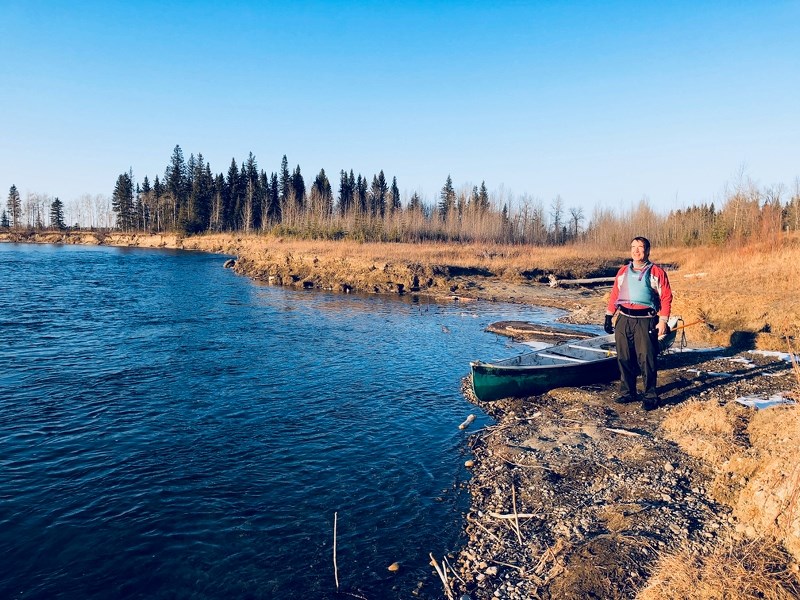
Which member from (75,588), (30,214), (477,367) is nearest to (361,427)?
(477,367)

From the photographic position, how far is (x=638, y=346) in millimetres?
9445

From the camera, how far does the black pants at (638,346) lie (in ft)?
30.3

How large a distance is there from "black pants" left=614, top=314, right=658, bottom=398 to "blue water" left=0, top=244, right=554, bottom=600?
341 centimetres

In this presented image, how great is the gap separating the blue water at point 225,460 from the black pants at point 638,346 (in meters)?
3.41

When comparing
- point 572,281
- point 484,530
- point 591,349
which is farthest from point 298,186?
point 484,530

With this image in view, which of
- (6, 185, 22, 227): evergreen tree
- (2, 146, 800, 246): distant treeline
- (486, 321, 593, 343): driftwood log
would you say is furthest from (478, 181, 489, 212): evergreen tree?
(6, 185, 22, 227): evergreen tree

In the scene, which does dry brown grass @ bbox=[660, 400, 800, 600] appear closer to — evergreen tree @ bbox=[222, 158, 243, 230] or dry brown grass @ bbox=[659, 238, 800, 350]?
dry brown grass @ bbox=[659, 238, 800, 350]

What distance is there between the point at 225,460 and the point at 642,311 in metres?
7.69

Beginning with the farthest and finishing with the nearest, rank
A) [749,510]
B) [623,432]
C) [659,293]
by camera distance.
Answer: [659,293] < [623,432] < [749,510]

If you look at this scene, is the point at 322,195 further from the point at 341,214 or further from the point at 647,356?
the point at 647,356

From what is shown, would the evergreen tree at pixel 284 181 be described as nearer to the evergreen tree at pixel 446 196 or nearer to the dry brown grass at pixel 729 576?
the evergreen tree at pixel 446 196

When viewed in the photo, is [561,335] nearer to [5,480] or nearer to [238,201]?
[5,480]

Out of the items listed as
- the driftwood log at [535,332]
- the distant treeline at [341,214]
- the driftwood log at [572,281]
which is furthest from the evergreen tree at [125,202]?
the driftwood log at [535,332]

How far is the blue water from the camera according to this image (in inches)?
227
